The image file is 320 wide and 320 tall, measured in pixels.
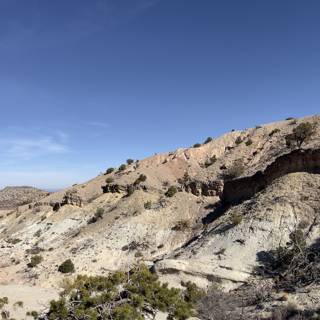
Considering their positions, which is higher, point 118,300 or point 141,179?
point 141,179

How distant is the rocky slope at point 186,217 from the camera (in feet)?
93.9

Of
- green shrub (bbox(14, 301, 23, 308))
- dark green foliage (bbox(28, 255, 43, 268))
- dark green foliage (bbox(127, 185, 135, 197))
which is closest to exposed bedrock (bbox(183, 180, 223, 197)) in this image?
dark green foliage (bbox(127, 185, 135, 197))

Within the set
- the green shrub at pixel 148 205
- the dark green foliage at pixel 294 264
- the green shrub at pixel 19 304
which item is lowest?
the green shrub at pixel 19 304

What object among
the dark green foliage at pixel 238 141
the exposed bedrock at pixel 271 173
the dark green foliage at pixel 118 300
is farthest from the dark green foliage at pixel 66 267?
the dark green foliage at pixel 238 141

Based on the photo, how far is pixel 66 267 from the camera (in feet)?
119

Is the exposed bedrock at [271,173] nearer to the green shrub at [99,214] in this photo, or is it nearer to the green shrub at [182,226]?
the green shrub at [182,226]

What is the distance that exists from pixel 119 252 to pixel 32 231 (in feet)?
63.7

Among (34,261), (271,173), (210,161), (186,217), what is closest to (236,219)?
(271,173)

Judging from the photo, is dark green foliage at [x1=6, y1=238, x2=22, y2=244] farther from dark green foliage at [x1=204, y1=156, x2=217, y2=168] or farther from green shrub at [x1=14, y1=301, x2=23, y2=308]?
dark green foliage at [x1=204, y1=156, x2=217, y2=168]

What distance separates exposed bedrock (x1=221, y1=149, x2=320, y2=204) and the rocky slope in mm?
83

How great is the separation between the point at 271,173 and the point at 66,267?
18.1 metres

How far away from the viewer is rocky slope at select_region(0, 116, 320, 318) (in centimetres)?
2861

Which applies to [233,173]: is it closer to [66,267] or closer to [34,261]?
[66,267]

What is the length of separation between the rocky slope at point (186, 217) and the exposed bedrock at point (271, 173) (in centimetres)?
8
